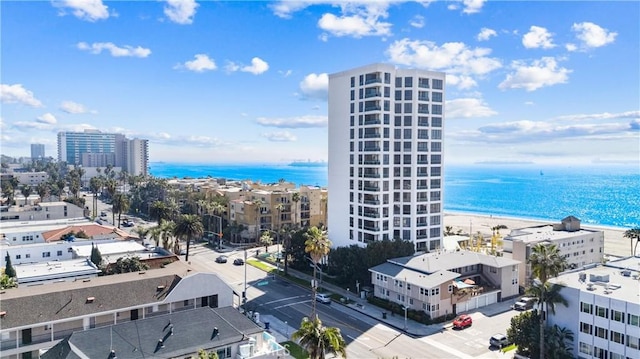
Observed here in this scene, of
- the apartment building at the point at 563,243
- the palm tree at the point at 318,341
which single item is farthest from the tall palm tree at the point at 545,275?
the apartment building at the point at 563,243

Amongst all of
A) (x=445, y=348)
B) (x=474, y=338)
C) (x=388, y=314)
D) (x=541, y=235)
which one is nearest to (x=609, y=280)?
(x=474, y=338)

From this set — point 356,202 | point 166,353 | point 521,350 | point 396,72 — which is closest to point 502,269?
point 521,350

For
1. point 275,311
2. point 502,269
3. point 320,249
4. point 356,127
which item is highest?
point 356,127

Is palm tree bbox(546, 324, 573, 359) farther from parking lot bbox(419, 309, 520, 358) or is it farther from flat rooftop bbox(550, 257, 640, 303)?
parking lot bbox(419, 309, 520, 358)

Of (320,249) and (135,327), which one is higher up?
(320,249)

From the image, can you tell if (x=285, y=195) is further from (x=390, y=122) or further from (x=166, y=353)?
(x=166, y=353)

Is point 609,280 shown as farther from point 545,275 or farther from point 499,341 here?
point 499,341

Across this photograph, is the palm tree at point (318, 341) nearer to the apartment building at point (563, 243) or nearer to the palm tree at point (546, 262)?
the palm tree at point (546, 262)
